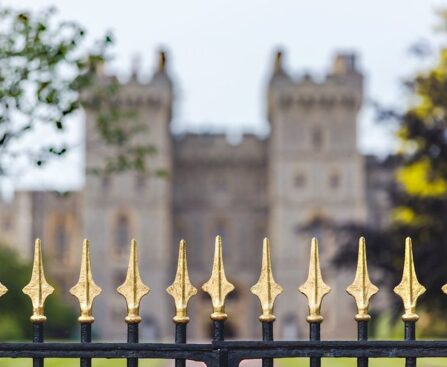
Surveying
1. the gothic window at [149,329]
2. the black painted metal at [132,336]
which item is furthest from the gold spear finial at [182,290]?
the gothic window at [149,329]

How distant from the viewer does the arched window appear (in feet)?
147

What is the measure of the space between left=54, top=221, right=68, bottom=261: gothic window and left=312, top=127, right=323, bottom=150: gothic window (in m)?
12.3

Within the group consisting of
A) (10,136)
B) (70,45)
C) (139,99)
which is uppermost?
(139,99)

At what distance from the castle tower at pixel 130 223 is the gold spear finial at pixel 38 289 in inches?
1603

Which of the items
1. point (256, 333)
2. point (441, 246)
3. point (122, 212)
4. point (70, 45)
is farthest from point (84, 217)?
point (70, 45)

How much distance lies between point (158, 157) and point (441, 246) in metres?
31.2

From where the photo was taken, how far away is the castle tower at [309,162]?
4459cm

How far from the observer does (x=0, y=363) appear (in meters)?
12.4

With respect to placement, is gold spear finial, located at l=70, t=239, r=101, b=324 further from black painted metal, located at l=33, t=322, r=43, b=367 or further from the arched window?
the arched window

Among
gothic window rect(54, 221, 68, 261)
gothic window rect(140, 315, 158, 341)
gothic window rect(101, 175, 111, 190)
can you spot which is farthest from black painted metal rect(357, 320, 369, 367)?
gothic window rect(54, 221, 68, 261)

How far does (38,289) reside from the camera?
3.07m

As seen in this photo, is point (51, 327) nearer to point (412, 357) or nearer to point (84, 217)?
point (84, 217)

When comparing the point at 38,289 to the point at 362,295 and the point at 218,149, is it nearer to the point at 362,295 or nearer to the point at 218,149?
the point at 362,295

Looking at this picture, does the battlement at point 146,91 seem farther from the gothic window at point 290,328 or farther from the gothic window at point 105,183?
the gothic window at point 290,328
